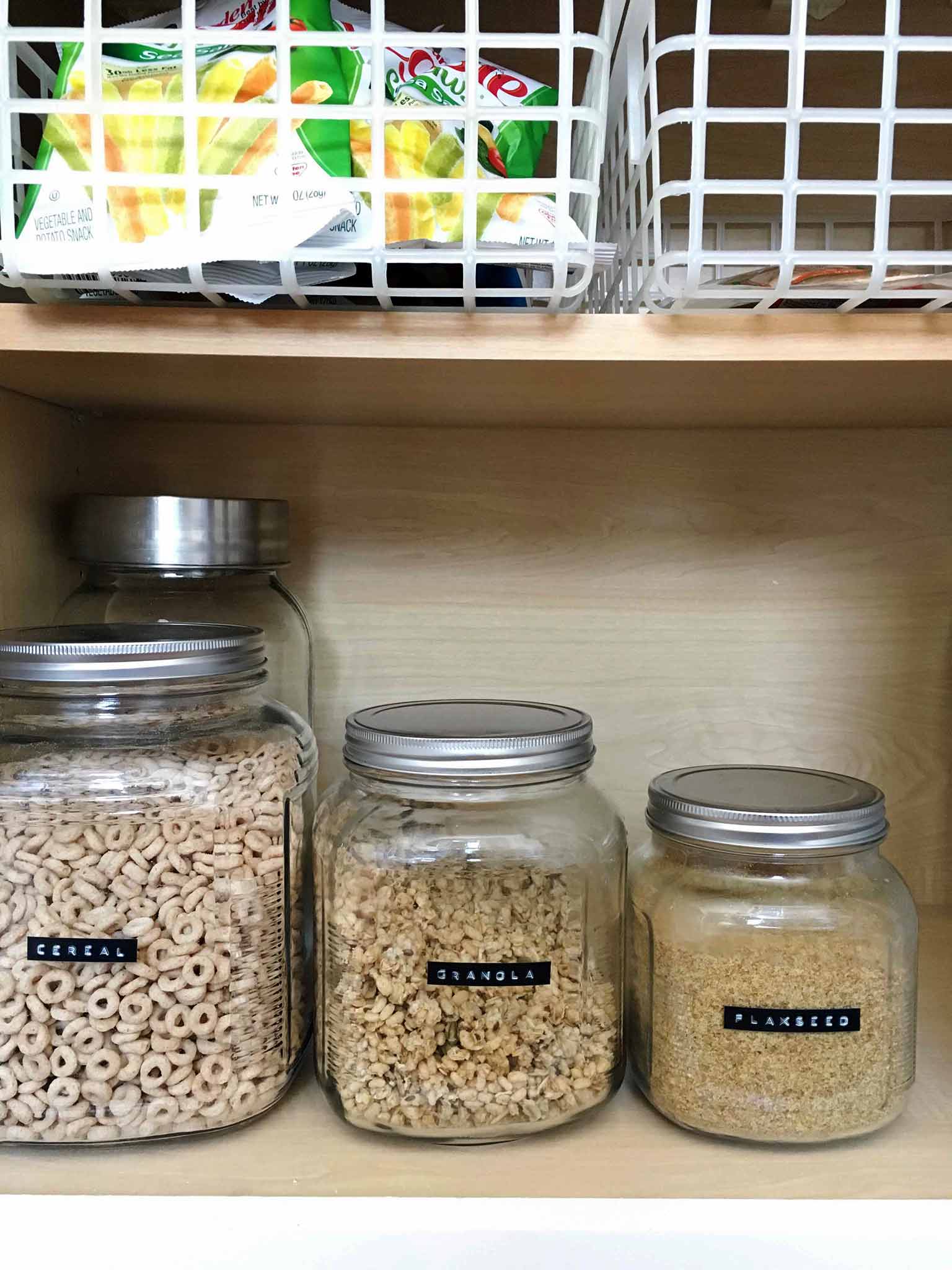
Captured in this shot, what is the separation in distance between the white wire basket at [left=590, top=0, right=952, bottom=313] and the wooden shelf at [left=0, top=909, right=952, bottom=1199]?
0.48 m

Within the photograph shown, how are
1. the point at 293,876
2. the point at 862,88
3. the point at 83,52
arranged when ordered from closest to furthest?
1. the point at 83,52
2. the point at 293,876
3. the point at 862,88

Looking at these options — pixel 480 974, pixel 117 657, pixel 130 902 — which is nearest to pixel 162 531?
pixel 117 657

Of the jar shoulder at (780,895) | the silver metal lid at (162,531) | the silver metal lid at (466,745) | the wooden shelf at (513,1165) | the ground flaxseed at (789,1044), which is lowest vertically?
the wooden shelf at (513,1165)

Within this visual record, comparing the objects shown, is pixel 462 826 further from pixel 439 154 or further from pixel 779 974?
→ pixel 439 154

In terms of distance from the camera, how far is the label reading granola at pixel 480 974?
585mm

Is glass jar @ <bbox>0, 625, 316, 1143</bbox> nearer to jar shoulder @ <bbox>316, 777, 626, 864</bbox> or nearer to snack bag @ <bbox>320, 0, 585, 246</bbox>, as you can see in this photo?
jar shoulder @ <bbox>316, 777, 626, 864</bbox>

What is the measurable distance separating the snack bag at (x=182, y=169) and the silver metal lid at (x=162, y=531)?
0.24 metres

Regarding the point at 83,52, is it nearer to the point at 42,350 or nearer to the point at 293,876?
the point at 42,350

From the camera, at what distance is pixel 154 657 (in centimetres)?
60

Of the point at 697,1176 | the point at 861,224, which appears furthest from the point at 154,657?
the point at 861,224

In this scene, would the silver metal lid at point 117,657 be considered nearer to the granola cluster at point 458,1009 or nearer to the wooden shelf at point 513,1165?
the granola cluster at point 458,1009

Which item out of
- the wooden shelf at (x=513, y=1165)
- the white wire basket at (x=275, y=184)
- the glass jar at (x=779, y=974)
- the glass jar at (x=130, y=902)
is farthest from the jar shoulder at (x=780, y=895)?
the white wire basket at (x=275, y=184)

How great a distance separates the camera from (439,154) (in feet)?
1.77

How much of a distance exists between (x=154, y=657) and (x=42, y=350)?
0.60 feet
